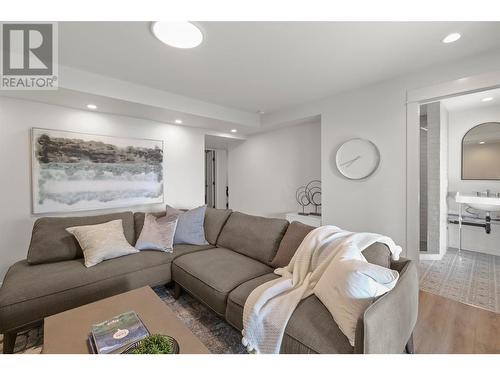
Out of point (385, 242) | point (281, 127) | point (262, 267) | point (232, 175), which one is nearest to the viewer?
point (385, 242)

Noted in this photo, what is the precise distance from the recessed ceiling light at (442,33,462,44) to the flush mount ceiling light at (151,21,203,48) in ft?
6.45

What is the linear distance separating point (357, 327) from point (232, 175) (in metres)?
4.51

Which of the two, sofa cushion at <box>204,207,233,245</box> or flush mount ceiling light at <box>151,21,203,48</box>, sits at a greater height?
flush mount ceiling light at <box>151,21,203,48</box>

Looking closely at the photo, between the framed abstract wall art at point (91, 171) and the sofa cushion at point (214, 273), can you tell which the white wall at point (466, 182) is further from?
the framed abstract wall art at point (91, 171)

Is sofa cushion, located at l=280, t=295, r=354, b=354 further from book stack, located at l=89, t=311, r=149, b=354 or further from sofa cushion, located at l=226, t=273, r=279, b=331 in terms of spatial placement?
book stack, located at l=89, t=311, r=149, b=354

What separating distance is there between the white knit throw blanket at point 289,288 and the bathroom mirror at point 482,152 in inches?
134

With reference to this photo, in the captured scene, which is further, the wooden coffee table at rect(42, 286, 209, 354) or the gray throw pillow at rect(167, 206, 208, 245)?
the gray throw pillow at rect(167, 206, 208, 245)

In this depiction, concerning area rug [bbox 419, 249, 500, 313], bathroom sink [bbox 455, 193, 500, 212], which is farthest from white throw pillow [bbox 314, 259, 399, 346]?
bathroom sink [bbox 455, 193, 500, 212]

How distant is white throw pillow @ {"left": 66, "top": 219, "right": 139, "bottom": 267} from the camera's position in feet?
6.53

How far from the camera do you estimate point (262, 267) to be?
6.40ft
